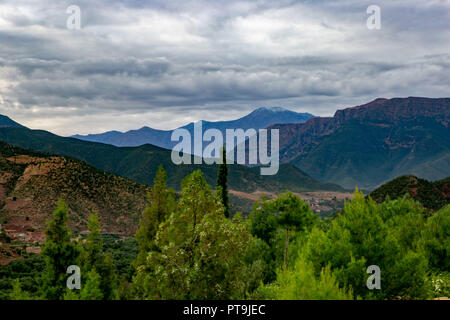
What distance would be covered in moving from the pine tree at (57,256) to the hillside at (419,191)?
79.4 meters

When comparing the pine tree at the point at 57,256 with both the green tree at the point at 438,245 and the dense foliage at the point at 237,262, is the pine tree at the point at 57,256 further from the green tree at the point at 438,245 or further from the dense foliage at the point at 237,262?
the green tree at the point at 438,245

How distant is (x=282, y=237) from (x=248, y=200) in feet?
475

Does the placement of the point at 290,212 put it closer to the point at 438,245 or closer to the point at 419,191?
the point at 438,245

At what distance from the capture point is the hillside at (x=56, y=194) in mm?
67500

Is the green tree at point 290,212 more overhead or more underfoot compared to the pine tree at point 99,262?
more overhead

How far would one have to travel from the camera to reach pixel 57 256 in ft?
58.3

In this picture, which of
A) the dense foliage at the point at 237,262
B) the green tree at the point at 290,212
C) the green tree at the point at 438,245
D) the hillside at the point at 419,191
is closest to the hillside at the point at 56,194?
the green tree at the point at 290,212

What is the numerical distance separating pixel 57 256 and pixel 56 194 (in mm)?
65090

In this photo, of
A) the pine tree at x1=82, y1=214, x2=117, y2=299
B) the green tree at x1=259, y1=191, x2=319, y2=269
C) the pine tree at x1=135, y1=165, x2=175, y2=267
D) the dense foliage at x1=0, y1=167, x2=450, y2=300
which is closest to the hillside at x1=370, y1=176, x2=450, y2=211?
the green tree at x1=259, y1=191, x2=319, y2=269

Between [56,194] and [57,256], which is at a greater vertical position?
[57,256]

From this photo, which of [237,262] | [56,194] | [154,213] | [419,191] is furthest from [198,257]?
[419,191]
